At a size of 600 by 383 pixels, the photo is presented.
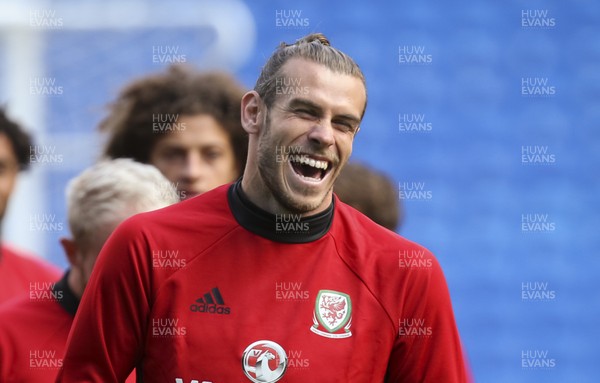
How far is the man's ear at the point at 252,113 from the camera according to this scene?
2629 mm

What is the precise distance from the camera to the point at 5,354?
9.64ft

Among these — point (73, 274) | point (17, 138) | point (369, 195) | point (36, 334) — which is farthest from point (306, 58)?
point (17, 138)

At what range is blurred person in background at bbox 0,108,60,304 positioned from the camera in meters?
4.39

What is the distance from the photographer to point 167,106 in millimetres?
4359

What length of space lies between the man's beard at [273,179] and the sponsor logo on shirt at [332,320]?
0.79 feet

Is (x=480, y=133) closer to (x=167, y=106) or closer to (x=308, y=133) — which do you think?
(x=167, y=106)

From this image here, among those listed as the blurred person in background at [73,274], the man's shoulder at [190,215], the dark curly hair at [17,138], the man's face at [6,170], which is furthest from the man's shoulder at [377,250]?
the dark curly hair at [17,138]

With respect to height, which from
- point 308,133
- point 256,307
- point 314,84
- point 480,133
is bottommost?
point 256,307

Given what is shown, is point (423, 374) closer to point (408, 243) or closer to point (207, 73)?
point (408, 243)

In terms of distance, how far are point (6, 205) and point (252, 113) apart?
7.54 ft

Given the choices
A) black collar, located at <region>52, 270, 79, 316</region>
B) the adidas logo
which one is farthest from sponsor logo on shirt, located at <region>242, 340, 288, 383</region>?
black collar, located at <region>52, 270, 79, 316</region>

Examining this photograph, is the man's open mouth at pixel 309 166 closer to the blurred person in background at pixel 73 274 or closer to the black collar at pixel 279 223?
the black collar at pixel 279 223

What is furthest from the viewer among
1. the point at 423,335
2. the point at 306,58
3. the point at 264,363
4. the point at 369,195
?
the point at 369,195

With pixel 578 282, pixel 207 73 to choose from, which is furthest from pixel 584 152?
pixel 207 73
